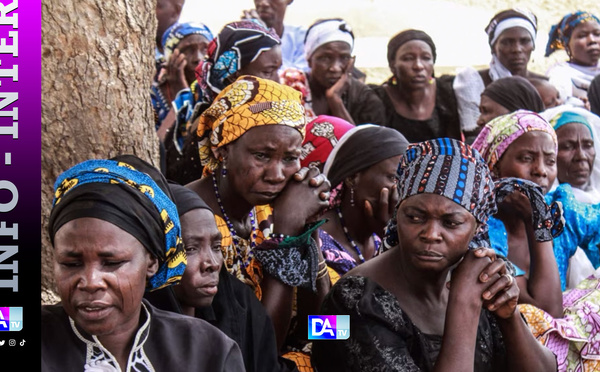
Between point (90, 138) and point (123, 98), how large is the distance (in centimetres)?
25

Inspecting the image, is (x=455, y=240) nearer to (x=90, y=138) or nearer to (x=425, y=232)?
(x=425, y=232)

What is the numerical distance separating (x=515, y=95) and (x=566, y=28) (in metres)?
2.99

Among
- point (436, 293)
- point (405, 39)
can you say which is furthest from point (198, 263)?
point (405, 39)

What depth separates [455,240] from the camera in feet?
12.6

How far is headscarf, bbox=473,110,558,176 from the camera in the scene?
553 cm

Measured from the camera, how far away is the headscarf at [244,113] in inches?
174

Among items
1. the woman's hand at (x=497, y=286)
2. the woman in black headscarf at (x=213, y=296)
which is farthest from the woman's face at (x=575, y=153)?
the woman in black headscarf at (x=213, y=296)

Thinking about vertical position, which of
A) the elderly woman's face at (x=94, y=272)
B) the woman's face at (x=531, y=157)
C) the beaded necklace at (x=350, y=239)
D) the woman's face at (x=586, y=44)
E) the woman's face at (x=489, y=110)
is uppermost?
the woman's face at (x=586, y=44)

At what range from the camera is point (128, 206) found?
9.73 ft

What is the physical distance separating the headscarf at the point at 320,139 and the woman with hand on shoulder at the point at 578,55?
413cm

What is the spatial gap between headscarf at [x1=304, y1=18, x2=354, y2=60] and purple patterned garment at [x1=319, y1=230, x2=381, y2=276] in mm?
3176

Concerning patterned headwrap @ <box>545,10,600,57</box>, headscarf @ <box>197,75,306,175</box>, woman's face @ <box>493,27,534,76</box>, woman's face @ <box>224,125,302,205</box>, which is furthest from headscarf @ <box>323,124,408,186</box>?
patterned headwrap @ <box>545,10,600,57</box>

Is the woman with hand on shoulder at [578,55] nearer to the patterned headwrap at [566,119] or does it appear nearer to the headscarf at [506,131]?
the patterned headwrap at [566,119]

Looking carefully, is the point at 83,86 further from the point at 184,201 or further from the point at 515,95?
the point at 515,95
